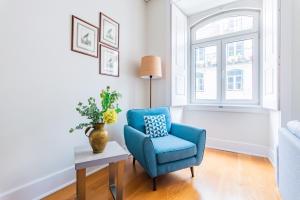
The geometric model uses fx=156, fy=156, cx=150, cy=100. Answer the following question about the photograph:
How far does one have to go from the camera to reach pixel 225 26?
3.00 metres

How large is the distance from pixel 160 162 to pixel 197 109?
70.8 inches

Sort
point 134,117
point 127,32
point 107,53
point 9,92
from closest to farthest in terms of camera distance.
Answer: point 9,92, point 134,117, point 107,53, point 127,32

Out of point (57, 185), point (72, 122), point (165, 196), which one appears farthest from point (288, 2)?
point (57, 185)

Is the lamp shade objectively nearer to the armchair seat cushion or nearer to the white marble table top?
the armchair seat cushion

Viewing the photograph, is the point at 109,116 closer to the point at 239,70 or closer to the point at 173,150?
the point at 173,150

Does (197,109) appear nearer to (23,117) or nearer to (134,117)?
(134,117)

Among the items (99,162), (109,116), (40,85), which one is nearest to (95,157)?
(99,162)

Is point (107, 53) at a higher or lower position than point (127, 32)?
lower

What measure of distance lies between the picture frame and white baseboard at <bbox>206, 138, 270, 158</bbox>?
2.16 meters

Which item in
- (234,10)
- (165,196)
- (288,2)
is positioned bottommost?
(165,196)

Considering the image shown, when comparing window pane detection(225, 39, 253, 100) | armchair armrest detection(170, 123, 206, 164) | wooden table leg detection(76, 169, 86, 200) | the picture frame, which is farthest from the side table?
window pane detection(225, 39, 253, 100)

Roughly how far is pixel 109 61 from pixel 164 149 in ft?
4.71

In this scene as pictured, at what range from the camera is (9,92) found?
51.2 inches

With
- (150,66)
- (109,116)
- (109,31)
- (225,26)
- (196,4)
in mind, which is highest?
(196,4)
